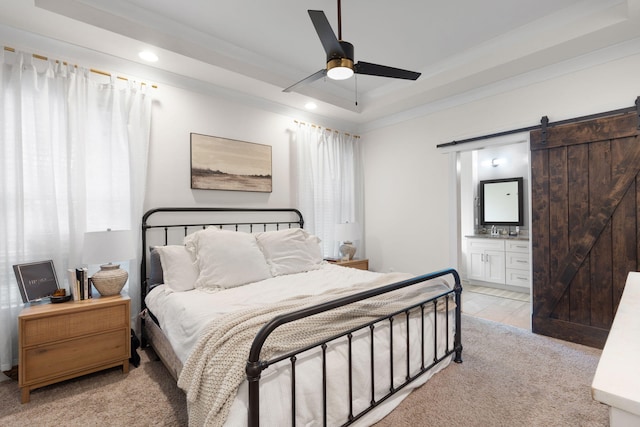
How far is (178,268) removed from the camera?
2.46m

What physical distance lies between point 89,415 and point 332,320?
1.61 meters

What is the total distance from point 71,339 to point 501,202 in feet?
18.8

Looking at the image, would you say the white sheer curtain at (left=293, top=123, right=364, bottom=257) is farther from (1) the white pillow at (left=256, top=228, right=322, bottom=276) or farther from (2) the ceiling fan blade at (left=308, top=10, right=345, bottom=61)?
(2) the ceiling fan blade at (left=308, top=10, right=345, bottom=61)

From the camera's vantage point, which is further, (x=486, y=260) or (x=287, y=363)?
(x=486, y=260)

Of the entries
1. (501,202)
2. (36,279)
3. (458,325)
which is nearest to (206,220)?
(36,279)

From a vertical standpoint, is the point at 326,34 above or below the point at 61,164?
above

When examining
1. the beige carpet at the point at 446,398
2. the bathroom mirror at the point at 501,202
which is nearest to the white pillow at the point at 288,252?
the beige carpet at the point at 446,398

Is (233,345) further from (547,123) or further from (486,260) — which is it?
(486,260)

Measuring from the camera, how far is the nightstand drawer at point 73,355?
198cm

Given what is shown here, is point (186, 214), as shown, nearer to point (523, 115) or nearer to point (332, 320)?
point (332, 320)

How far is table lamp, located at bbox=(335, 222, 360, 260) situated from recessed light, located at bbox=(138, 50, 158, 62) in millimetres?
2687

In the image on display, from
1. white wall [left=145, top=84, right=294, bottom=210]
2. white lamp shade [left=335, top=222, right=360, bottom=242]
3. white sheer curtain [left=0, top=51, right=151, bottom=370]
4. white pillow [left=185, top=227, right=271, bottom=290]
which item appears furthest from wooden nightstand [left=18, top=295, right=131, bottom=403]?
white lamp shade [left=335, top=222, right=360, bottom=242]

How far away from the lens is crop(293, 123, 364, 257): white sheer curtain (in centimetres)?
402

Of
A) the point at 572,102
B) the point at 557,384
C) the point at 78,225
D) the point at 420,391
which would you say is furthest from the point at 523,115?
the point at 78,225
